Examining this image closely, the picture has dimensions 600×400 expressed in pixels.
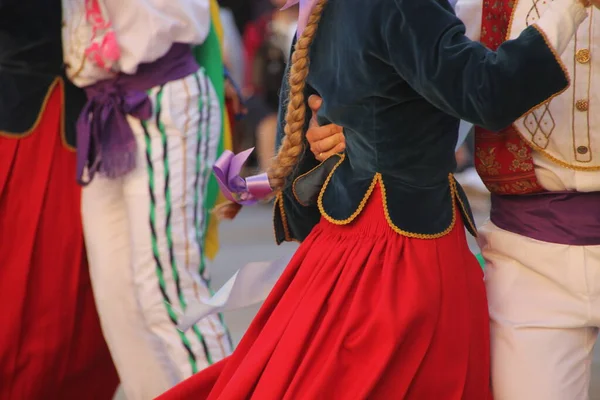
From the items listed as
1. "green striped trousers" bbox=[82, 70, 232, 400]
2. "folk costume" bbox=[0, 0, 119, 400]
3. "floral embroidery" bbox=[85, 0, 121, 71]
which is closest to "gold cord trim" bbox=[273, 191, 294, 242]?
"green striped trousers" bbox=[82, 70, 232, 400]

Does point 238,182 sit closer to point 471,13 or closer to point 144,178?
point 471,13

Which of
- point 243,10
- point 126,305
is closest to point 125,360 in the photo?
point 126,305

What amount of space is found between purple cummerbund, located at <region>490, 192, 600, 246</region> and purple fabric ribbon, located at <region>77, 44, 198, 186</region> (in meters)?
1.20

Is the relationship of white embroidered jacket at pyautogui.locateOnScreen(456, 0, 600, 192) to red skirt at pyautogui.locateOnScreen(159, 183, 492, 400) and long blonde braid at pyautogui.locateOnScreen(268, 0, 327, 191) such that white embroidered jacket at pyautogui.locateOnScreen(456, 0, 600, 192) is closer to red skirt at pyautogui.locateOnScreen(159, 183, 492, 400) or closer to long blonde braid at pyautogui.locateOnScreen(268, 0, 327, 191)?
A: red skirt at pyautogui.locateOnScreen(159, 183, 492, 400)

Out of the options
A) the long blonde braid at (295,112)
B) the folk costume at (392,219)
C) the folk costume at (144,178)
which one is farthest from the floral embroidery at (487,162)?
the folk costume at (144,178)

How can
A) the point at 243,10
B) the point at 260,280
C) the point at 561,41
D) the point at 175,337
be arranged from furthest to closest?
the point at 243,10 → the point at 175,337 → the point at 260,280 → the point at 561,41

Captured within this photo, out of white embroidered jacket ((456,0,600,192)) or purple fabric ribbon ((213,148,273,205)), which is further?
purple fabric ribbon ((213,148,273,205))

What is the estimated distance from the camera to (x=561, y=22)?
1643 mm

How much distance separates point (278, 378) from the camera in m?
1.71

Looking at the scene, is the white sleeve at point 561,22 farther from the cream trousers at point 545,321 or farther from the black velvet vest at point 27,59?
the black velvet vest at point 27,59

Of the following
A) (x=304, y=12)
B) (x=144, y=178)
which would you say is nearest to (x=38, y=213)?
(x=144, y=178)

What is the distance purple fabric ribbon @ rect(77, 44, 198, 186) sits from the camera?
2801 mm

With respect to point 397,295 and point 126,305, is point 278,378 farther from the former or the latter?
point 126,305

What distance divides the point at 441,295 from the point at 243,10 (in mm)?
8288
